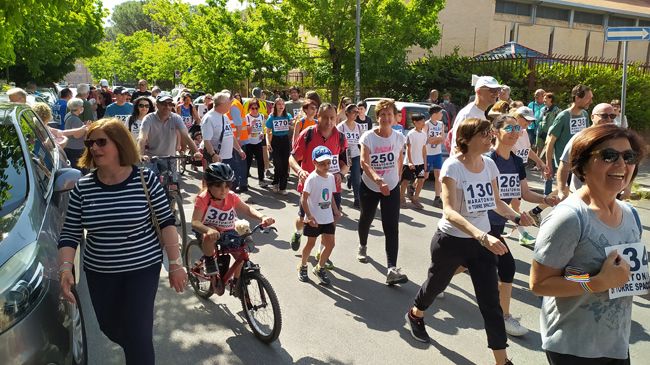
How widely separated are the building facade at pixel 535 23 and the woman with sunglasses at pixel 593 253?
27.0 meters

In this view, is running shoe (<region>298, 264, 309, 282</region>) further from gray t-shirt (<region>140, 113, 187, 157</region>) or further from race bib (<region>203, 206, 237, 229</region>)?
gray t-shirt (<region>140, 113, 187, 157</region>)

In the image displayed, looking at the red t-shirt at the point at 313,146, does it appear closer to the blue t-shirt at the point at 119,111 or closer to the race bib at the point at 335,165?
the race bib at the point at 335,165

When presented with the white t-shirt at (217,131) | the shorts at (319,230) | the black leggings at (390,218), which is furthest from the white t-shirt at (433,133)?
the shorts at (319,230)

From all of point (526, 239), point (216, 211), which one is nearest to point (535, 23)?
point (526, 239)

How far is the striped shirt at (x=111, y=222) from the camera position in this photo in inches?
→ 114

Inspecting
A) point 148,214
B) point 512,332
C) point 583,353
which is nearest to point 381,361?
point 512,332

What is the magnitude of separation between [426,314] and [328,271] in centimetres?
142

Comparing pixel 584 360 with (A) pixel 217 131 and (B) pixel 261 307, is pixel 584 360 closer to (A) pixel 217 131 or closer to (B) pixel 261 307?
(B) pixel 261 307

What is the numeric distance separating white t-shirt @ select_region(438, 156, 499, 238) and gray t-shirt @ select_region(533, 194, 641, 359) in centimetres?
134

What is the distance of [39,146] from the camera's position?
4352 mm

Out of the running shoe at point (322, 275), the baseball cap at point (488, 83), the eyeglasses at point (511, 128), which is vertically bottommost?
the running shoe at point (322, 275)

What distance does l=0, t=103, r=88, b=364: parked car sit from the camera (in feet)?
7.84

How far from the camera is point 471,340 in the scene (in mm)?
4246

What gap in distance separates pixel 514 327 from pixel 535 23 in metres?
29.7
